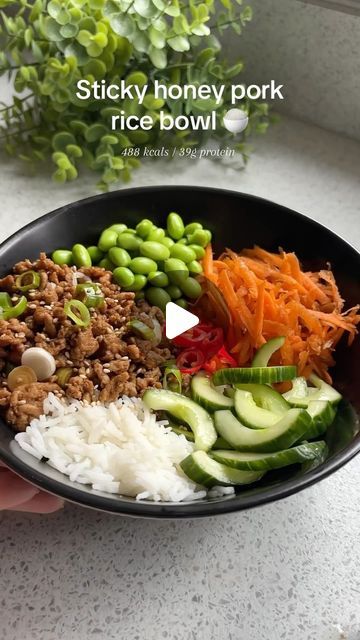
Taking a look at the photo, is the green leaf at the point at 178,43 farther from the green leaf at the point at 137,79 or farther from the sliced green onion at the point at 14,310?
the sliced green onion at the point at 14,310

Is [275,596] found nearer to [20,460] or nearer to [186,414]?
[186,414]

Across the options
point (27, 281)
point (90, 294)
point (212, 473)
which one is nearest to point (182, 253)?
point (90, 294)

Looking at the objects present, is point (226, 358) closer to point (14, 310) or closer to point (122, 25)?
point (14, 310)

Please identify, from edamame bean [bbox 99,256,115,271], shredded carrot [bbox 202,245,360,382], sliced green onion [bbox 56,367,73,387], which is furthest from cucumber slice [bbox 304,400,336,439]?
edamame bean [bbox 99,256,115,271]

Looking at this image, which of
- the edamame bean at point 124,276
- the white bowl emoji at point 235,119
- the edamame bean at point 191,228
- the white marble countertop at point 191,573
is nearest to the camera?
the white marble countertop at point 191,573

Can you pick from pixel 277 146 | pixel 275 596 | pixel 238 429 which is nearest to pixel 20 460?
pixel 238 429

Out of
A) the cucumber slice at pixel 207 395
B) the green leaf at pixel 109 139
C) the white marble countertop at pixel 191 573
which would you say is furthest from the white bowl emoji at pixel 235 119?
the white marble countertop at pixel 191 573
